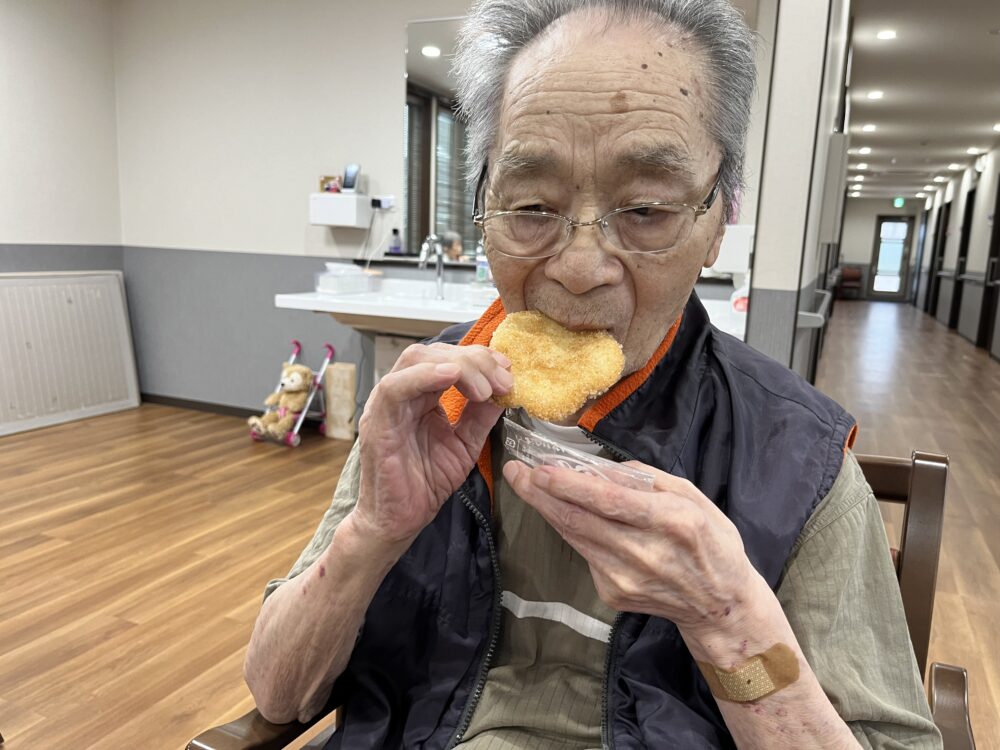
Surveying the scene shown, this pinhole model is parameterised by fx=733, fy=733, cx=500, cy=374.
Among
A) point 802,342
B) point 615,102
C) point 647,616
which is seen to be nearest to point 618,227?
point 615,102

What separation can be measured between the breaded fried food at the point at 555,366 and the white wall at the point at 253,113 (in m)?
3.61

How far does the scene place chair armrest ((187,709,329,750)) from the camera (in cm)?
83

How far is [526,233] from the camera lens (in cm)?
90

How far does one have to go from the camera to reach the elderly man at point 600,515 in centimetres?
73

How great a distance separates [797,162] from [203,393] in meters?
4.29

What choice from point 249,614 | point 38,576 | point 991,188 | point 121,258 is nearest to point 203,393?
point 121,258

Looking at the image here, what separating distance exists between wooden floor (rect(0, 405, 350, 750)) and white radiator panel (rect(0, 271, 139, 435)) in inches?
9.9

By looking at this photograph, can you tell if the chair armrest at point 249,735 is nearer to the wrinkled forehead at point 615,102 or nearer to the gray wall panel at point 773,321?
the wrinkled forehead at point 615,102

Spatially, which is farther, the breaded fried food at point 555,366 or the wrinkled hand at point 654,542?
the breaded fried food at point 555,366

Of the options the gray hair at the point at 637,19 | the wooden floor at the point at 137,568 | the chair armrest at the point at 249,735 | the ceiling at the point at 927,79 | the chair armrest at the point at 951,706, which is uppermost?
the ceiling at the point at 927,79

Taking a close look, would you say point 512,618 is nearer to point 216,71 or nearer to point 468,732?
point 468,732

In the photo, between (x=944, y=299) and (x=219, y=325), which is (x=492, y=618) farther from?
(x=944, y=299)

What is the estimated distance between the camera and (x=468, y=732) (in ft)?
3.12

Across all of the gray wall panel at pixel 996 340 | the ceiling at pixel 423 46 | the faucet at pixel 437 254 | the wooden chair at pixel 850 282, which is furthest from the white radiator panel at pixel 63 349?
the wooden chair at pixel 850 282
